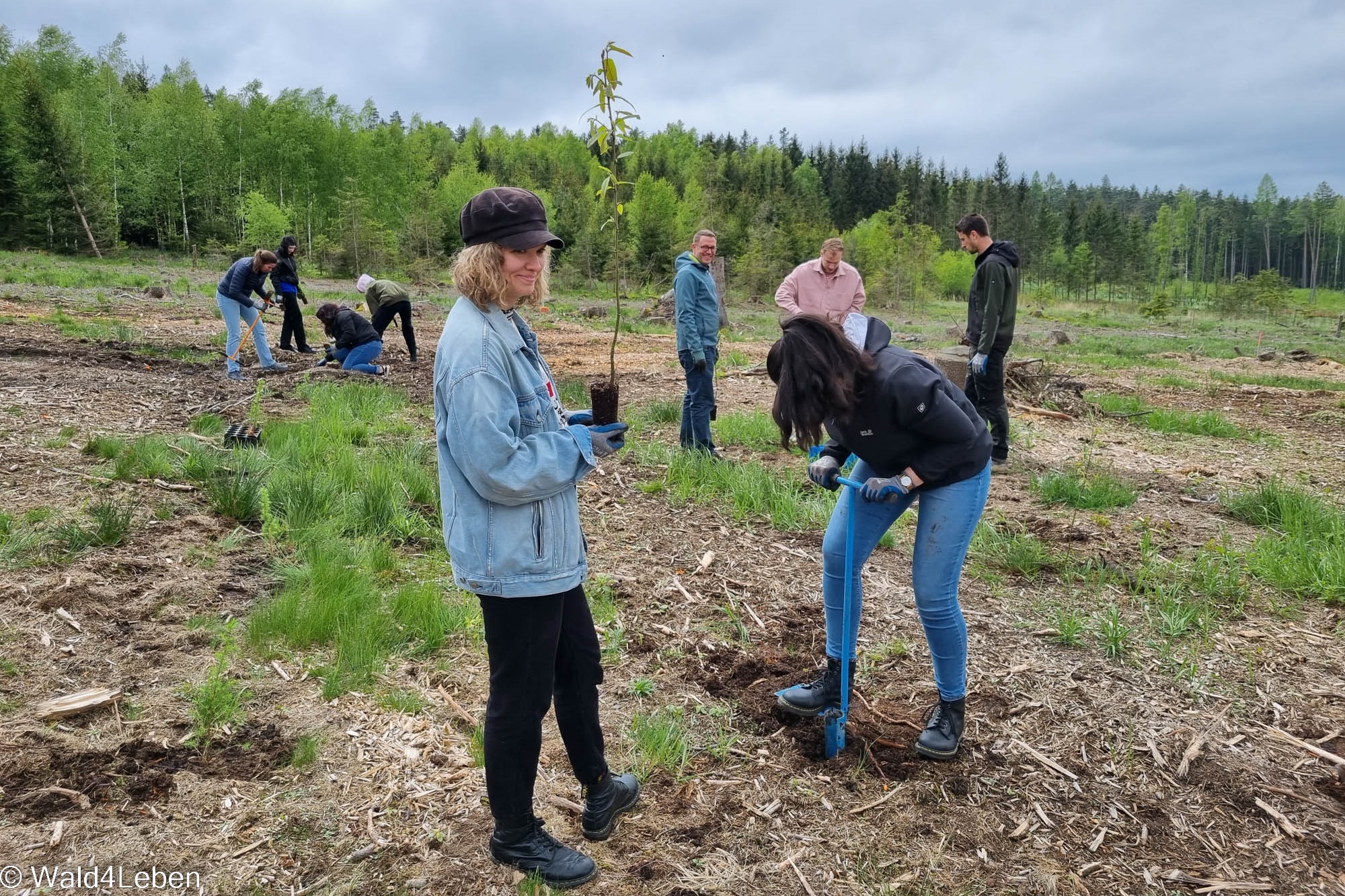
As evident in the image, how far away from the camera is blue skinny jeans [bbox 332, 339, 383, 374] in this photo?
10.2 m

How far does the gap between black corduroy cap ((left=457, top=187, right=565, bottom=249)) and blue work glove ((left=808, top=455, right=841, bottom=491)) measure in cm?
140

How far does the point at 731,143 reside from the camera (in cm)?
10462

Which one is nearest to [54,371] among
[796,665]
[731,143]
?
[796,665]

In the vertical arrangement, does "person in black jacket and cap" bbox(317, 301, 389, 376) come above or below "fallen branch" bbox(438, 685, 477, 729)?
above

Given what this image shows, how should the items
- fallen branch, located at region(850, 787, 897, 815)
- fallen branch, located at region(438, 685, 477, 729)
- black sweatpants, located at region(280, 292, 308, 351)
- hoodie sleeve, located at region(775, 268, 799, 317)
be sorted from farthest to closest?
black sweatpants, located at region(280, 292, 308, 351), hoodie sleeve, located at region(775, 268, 799, 317), fallen branch, located at region(438, 685, 477, 729), fallen branch, located at region(850, 787, 897, 815)

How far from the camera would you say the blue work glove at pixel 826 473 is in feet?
9.74

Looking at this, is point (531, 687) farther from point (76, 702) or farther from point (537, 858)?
point (76, 702)

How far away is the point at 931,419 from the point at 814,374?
458 millimetres

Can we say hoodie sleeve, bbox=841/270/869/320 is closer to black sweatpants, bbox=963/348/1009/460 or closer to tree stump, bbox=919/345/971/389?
black sweatpants, bbox=963/348/1009/460

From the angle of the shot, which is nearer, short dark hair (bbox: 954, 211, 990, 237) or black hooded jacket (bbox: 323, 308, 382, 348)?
short dark hair (bbox: 954, 211, 990, 237)

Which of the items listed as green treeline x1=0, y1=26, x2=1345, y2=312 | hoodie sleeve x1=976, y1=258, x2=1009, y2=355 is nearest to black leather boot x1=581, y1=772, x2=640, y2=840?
hoodie sleeve x1=976, y1=258, x2=1009, y2=355

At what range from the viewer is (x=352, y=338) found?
1016cm

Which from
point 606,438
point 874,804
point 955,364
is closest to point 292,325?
point 955,364

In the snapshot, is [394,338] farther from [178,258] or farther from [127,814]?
[178,258]
